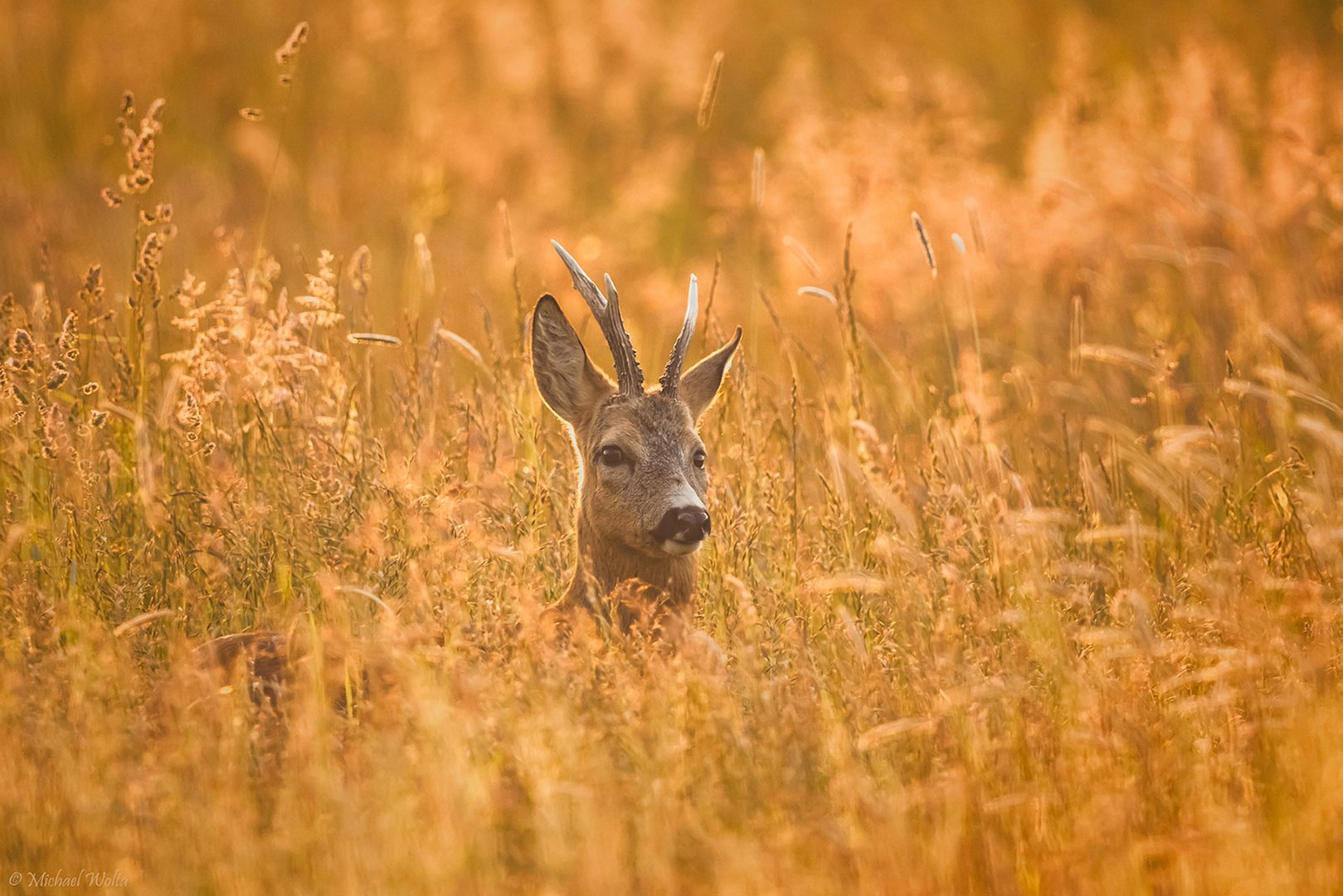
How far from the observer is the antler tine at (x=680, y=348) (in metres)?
5.24

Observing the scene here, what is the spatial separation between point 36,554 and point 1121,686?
3884mm

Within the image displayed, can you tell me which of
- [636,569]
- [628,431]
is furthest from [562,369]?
[636,569]

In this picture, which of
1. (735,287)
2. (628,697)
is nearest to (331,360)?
(628,697)

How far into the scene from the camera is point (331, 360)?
18.0 ft

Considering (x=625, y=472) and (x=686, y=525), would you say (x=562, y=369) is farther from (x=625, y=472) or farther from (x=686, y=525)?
(x=686, y=525)

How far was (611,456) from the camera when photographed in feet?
17.5

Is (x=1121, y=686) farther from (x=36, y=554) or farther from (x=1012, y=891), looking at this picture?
(x=36, y=554)

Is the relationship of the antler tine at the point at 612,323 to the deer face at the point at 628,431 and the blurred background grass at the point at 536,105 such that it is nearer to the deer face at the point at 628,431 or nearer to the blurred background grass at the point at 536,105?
the deer face at the point at 628,431

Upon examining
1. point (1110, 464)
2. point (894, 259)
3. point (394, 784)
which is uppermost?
point (894, 259)

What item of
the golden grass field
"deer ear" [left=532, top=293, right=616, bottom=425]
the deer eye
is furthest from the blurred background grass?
the deer eye

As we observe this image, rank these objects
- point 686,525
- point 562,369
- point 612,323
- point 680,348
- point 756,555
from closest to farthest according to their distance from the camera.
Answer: point 686,525 → point 756,555 → point 612,323 → point 680,348 → point 562,369

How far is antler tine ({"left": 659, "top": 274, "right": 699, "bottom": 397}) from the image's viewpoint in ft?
17.2

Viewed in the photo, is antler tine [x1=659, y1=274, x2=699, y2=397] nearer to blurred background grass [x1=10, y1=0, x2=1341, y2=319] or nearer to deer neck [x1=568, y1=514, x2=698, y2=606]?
deer neck [x1=568, y1=514, x2=698, y2=606]

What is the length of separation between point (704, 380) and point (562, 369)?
1.89ft
